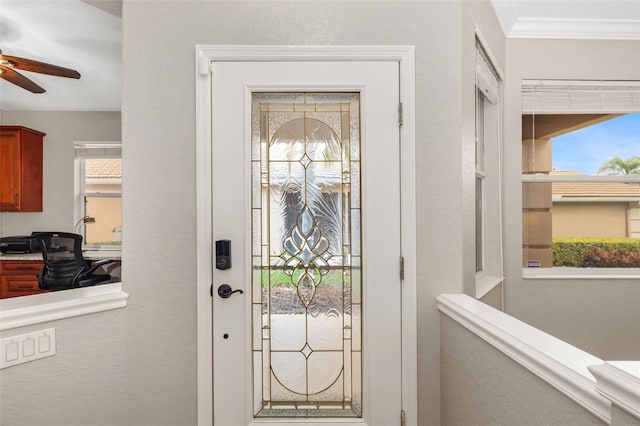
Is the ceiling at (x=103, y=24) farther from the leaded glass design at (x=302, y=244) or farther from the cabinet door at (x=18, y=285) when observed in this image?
the cabinet door at (x=18, y=285)

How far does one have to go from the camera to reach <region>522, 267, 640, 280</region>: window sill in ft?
7.80

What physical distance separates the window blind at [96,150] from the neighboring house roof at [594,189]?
485cm

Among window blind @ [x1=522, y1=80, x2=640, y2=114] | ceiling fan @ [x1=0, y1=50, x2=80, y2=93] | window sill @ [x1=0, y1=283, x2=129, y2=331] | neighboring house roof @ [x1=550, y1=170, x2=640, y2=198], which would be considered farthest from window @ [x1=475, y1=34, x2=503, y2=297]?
ceiling fan @ [x1=0, y1=50, x2=80, y2=93]

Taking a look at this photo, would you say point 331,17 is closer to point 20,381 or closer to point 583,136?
point 20,381

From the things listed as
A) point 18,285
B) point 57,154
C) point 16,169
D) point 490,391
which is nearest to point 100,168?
point 57,154

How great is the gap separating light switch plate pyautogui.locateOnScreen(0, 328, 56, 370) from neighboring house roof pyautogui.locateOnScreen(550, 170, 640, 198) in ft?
10.9

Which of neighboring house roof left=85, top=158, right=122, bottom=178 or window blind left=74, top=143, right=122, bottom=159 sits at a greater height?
window blind left=74, top=143, right=122, bottom=159

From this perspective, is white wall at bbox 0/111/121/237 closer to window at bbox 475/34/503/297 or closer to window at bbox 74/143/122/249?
window at bbox 74/143/122/249

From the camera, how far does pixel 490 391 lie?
1105 millimetres

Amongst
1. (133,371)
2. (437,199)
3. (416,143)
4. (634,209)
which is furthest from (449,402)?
(634,209)

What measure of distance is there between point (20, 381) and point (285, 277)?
1.11m

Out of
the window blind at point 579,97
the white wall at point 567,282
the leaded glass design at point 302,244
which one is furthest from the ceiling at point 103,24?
the leaded glass design at point 302,244

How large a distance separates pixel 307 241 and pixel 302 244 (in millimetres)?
29

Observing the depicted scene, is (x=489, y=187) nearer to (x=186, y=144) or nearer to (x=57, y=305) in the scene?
(x=186, y=144)
